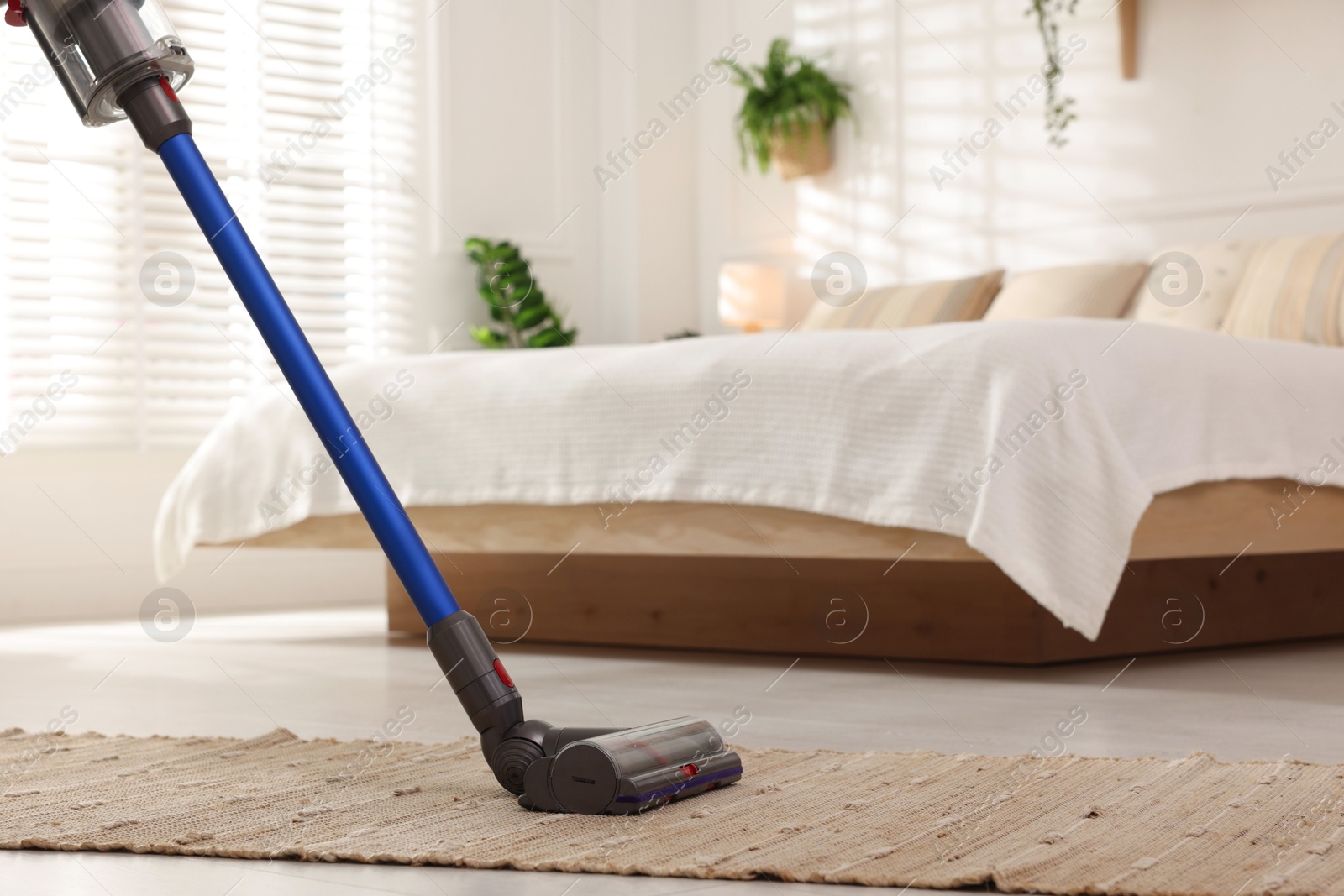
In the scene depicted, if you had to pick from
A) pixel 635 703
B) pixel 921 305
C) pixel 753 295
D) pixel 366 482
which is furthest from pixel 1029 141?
pixel 366 482

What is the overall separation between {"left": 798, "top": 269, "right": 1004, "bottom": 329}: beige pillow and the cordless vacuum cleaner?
2.87m

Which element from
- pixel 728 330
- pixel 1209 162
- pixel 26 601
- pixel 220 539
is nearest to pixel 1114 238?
pixel 1209 162

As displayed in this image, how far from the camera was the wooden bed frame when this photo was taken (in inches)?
92.7

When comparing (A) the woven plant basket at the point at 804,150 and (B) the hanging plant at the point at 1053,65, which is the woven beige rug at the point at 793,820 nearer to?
(B) the hanging plant at the point at 1053,65

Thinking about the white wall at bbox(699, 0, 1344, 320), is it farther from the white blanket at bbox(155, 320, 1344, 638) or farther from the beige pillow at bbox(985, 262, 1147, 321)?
the white blanket at bbox(155, 320, 1344, 638)

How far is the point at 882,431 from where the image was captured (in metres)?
2.27

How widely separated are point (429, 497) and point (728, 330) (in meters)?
2.95

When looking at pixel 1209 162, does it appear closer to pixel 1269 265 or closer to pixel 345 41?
pixel 1269 265

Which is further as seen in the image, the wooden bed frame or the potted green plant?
the potted green plant

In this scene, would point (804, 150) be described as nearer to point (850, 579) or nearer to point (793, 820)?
point (850, 579)

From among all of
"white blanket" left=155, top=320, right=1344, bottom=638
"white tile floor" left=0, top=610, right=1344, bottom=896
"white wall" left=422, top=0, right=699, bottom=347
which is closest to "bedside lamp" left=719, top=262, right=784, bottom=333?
"white wall" left=422, top=0, right=699, bottom=347

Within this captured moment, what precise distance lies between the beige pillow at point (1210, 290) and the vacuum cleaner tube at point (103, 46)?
2656 millimetres

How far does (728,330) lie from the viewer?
18.1 ft

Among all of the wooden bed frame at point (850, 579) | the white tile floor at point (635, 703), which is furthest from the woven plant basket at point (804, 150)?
the white tile floor at point (635, 703)
